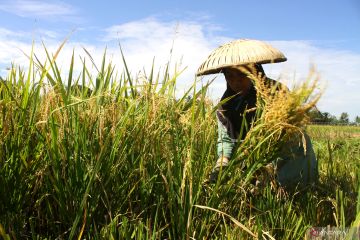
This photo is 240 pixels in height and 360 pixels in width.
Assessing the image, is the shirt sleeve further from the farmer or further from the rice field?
the rice field

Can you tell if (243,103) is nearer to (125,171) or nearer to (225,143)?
(225,143)

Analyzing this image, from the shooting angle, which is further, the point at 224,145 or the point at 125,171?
the point at 224,145

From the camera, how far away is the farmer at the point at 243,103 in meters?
1.90

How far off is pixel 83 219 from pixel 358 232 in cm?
87

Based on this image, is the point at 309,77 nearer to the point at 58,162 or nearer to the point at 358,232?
the point at 358,232

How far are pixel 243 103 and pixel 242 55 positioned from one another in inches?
18.4

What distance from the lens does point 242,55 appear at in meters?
1.96

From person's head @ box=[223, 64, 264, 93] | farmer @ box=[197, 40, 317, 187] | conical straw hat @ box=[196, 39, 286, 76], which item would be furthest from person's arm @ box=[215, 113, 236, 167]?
conical straw hat @ box=[196, 39, 286, 76]

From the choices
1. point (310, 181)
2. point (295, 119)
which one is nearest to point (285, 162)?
point (310, 181)

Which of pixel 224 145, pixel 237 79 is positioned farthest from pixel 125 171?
pixel 237 79

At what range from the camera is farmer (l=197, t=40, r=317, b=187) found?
190cm

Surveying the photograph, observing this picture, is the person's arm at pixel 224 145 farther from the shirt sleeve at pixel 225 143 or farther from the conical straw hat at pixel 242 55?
the conical straw hat at pixel 242 55

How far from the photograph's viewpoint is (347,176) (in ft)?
8.23

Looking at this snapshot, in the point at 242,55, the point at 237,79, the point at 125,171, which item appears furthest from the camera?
the point at 237,79
